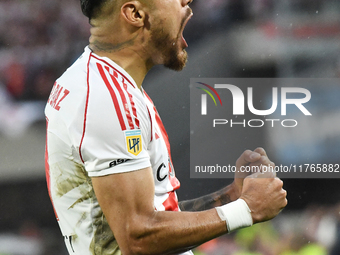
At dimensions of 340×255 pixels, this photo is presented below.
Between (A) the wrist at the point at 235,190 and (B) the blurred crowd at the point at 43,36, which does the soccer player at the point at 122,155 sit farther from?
(B) the blurred crowd at the point at 43,36

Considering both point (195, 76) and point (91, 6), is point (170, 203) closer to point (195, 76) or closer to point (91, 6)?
point (91, 6)

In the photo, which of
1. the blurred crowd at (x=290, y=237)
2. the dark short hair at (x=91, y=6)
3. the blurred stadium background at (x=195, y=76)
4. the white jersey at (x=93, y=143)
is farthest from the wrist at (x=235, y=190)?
the blurred crowd at (x=290, y=237)

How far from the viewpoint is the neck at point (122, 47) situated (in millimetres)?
968

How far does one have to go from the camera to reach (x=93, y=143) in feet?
2.60

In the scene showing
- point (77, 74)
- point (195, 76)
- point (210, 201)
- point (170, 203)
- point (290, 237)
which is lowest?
point (290, 237)

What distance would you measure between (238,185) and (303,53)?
143cm

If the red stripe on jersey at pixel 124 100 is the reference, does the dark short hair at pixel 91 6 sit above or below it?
above

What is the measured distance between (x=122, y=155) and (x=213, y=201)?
0.70 meters

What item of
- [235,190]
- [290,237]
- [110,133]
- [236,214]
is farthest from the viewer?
[290,237]

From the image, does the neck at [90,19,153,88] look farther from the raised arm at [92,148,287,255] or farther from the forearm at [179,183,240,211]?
the forearm at [179,183,240,211]

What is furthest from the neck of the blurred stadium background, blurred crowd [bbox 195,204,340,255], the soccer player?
blurred crowd [bbox 195,204,340,255]

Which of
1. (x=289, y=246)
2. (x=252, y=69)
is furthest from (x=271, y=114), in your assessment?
(x=289, y=246)

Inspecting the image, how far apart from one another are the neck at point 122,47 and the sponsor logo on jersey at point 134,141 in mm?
242

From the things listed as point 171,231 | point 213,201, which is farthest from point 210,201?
point 171,231
